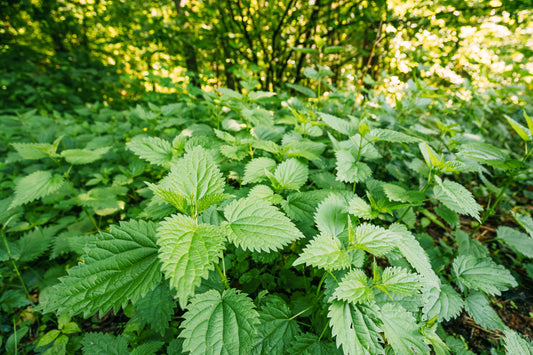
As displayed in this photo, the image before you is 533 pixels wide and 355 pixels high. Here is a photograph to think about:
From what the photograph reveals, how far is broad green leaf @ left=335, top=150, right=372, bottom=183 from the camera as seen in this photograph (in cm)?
146

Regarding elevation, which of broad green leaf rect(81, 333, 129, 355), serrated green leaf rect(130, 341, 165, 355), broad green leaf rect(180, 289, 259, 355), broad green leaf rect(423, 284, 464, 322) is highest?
broad green leaf rect(180, 289, 259, 355)

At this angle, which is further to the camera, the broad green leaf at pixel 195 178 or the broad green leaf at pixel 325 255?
the broad green leaf at pixel 195 178

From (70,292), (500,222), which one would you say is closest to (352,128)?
(70,292)

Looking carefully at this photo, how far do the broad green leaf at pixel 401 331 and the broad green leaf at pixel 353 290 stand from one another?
150 millimetres

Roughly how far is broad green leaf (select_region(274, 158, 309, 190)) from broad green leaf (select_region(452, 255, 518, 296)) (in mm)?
1111

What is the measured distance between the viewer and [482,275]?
138 cm

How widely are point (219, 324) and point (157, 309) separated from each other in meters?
0.44

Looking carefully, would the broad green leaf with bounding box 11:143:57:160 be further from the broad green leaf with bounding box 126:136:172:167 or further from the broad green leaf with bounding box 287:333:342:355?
the broad green leaf with bounding box 287:333:342:355

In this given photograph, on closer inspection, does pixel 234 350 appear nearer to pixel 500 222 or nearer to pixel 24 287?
pixel 24 287

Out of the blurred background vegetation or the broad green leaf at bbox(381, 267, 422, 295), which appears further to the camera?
the blurred background vegetation

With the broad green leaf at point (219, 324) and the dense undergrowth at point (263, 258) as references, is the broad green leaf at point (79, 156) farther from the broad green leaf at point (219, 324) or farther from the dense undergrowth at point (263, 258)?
the broad green leaf at point (219, 324)

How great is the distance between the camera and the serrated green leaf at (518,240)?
→ 5.19 feet

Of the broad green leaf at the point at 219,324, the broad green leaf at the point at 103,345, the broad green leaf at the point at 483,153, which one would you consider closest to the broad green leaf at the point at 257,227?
the broad green leaf at the point at 219,324

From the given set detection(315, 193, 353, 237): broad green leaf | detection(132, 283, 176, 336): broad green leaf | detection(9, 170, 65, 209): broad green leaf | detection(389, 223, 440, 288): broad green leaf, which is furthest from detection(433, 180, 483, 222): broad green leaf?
detection(9, 170, 65, 209): broad green leaf
